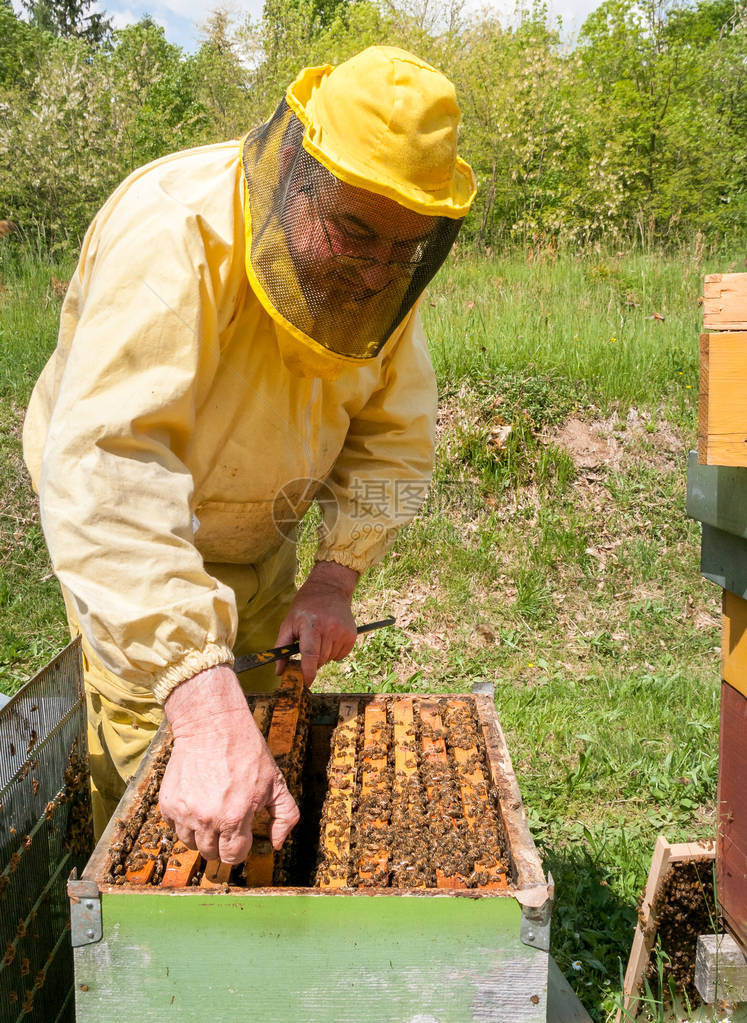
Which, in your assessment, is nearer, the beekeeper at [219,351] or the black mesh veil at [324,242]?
the beekeeper at [219,351]

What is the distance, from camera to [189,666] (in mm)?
1477

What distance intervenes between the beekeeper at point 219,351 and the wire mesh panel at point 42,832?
13.0 inches

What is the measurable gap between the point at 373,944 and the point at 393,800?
0.45m

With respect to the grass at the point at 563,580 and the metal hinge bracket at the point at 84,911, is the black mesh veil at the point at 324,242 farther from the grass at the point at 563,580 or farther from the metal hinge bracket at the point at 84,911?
the grass at the point at 563,580

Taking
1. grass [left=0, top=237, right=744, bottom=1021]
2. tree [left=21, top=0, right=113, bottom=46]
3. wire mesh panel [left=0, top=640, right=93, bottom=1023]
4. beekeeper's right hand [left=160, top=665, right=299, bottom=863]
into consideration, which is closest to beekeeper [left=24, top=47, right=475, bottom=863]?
beekeeper's right hand [left=160, top=665, right=299, bottom=863]

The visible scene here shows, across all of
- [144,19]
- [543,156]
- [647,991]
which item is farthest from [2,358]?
[144,19]

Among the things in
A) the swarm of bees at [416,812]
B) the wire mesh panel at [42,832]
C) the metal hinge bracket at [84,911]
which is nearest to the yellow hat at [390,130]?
the swarm of bees at [416,812]

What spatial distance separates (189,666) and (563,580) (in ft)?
A: 13.3

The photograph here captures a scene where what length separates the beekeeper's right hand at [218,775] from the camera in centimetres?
141

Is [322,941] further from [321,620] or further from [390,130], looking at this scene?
[390,130]

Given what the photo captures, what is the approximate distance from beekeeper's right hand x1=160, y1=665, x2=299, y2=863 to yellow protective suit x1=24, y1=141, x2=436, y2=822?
0.05 meters

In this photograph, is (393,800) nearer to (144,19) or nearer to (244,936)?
(244,936)

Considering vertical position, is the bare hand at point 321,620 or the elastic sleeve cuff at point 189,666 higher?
the elastic sleeve cuff at point 189,666

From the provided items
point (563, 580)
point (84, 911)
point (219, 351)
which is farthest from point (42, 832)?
point (563, 580)
